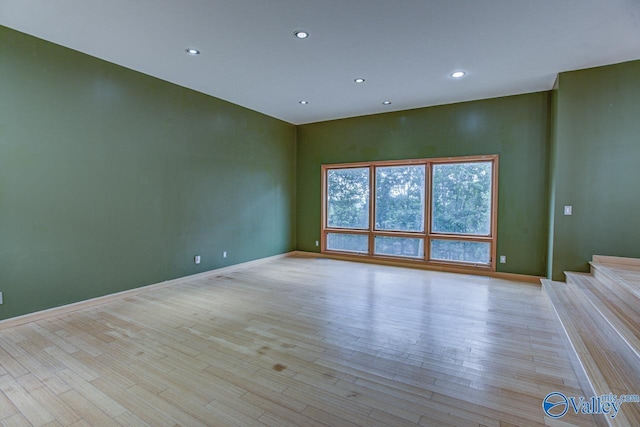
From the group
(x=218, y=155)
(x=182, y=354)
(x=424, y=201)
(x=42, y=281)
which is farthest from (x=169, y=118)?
(x=424, y=201)

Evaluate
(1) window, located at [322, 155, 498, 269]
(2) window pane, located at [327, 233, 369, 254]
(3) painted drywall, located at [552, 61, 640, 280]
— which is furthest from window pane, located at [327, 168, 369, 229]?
(3) painted drywall, located at [552, 61, 640, 280]

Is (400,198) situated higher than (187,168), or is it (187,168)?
(187,168)

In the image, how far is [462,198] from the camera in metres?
5.24

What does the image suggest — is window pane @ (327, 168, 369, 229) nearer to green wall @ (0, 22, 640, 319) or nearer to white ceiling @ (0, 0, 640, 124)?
green wall @ (0, 22, 640, 319)

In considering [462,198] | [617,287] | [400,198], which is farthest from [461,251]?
[617,287]

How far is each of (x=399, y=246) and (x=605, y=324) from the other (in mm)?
3437

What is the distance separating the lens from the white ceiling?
2553mm

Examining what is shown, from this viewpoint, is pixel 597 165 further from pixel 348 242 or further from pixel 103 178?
pixel 103 178

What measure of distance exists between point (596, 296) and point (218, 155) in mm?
5361

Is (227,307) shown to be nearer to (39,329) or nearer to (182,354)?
(182,354)

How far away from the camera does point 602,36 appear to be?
2.99 m

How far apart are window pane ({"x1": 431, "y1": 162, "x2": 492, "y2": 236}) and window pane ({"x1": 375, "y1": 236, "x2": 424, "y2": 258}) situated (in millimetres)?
464

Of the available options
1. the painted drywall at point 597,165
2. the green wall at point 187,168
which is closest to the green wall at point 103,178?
the green wall at point 187,168

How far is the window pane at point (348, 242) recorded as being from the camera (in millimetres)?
6277
